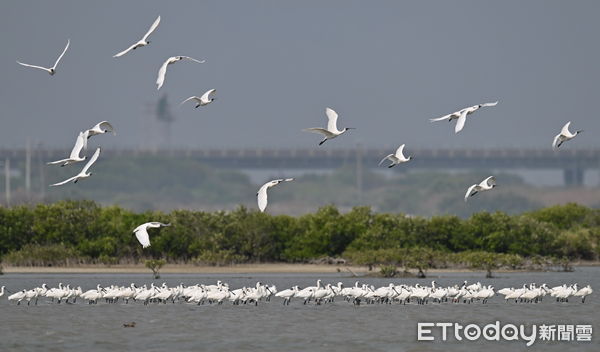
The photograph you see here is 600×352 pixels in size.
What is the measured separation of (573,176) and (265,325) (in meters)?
146

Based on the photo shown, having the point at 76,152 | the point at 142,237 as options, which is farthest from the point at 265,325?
the point at 76,152

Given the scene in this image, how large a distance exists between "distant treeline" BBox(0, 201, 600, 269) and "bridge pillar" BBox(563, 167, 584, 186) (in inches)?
4284

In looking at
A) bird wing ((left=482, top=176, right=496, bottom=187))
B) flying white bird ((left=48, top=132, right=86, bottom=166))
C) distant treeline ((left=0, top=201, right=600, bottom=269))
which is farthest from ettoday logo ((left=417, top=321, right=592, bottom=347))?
distant treeline ((left=0, top=201, right=600, bottom=269))

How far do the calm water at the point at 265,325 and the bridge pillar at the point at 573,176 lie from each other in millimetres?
131202

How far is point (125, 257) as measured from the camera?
218 feet

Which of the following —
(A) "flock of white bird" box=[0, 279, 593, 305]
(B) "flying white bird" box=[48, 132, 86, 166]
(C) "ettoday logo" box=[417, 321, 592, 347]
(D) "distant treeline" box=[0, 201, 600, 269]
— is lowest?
(C) "ettoday logo" box=[417, 321, 592, 347]

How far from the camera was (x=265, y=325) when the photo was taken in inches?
1547

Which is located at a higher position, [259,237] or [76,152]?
[76,152]

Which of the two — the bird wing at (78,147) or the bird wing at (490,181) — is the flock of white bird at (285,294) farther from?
the bird wing at (78,147)

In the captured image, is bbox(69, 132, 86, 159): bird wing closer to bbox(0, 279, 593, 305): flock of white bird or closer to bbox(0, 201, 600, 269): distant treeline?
bbox(0, 279, 593, 305): flock of white bird

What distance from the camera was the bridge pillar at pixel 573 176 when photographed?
179325mm

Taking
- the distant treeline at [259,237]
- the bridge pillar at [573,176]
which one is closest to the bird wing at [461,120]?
the distant treeline at [259,237]

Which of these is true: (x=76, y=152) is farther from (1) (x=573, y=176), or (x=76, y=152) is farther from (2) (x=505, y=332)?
(1) (x=573, y=176)

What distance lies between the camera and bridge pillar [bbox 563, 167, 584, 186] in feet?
588
